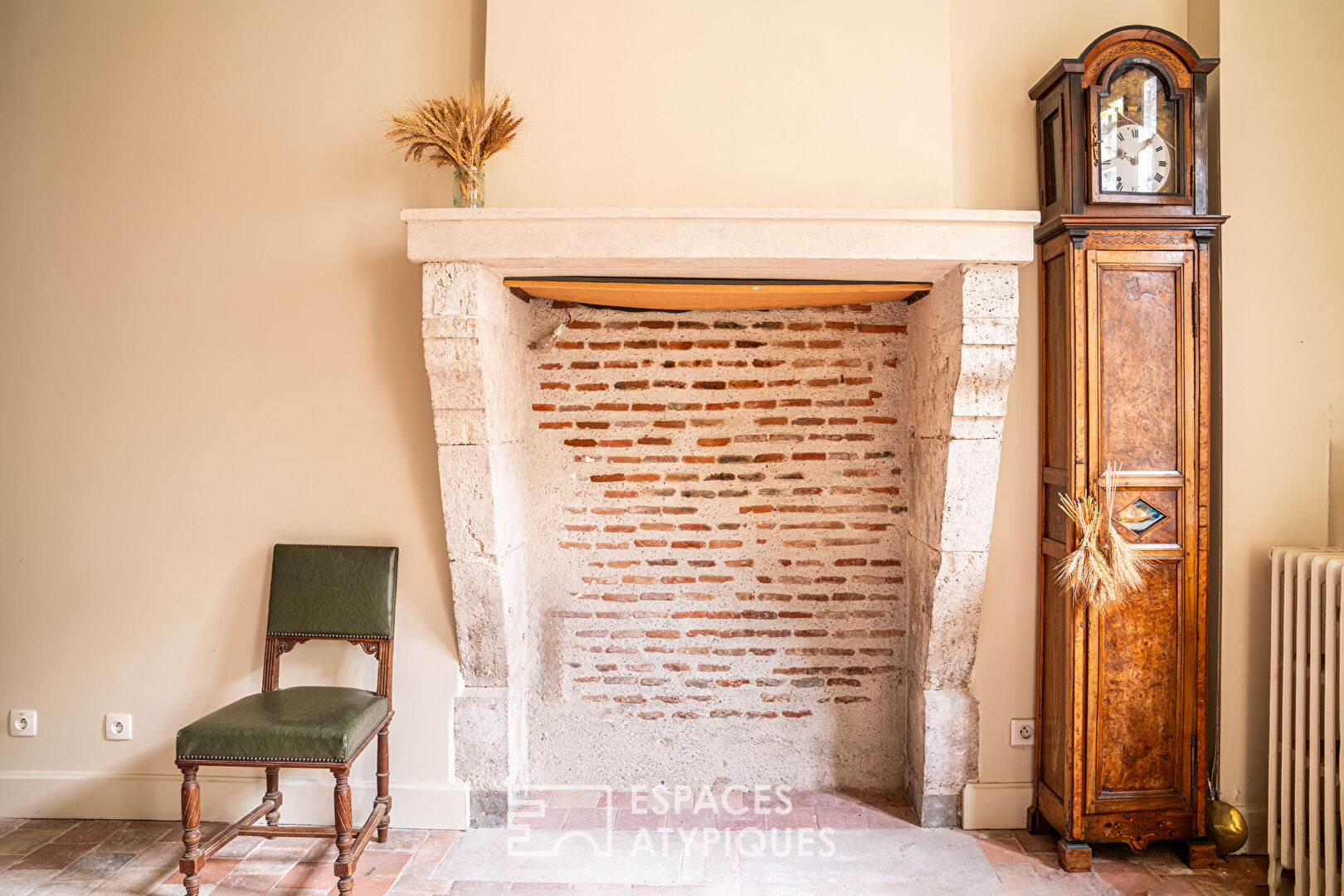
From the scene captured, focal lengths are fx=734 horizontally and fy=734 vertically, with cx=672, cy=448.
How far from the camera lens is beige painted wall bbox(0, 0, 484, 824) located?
9.75 feet

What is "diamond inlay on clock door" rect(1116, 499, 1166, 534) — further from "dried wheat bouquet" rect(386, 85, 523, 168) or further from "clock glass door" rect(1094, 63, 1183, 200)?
"dried wheat bouquet" rect(386, 85, 523, 168)

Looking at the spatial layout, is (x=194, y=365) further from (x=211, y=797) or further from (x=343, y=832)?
(x=343, y=832)

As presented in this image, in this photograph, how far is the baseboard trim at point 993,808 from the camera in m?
2.98

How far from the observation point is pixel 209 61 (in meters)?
2.98

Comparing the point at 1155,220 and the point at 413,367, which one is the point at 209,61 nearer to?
the point at 413,367

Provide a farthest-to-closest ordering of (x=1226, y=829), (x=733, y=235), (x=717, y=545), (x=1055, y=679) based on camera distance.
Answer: (x=717, y=545) < (x=1055, y=679) < (x=1226, y=829) < (x=733, y=235)

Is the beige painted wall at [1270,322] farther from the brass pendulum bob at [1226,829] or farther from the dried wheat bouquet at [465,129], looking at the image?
the dried wheat bouquet at [465,129]

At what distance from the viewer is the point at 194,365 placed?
3.01 m

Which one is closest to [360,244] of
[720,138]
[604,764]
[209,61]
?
[209,61]

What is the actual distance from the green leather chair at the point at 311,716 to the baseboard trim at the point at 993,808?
2323mm

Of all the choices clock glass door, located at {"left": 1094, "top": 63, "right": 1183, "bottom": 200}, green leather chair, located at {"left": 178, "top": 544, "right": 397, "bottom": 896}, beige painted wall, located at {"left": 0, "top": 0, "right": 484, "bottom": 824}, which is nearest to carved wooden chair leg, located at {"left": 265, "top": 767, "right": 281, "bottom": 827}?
green leather chair, located at {"left": 178, "top": 544, "right": 397, "bottom": 896}

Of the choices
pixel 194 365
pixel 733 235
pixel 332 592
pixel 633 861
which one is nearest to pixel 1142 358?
pixel 733 235

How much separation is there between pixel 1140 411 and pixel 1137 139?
98 cm

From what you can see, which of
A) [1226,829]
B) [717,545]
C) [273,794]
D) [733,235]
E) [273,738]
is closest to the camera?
[273,738]
